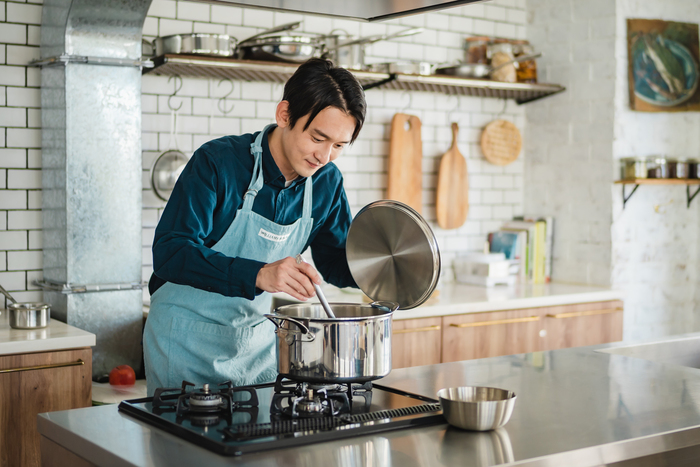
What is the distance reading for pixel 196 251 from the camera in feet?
6.10

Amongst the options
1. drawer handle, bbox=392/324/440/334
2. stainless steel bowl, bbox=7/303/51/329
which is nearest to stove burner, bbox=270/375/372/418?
stainless steel bowl, bbox=7/303/51/329

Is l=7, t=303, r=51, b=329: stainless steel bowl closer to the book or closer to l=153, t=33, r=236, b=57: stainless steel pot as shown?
l=153, t=33, r=236, b=57: stainless steel pot

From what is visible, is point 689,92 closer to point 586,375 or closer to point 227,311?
point 586,375

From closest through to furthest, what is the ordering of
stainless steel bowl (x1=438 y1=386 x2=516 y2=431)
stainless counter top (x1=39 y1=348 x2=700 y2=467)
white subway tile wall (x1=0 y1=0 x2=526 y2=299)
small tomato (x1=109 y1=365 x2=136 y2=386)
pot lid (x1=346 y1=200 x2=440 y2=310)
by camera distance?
stainless counter top (x1=39 y1=348 x2=700 y2=467) < stainless steel bowl (x1=438 y1=386 x2=516 y2=431) < pot lid (x1=346 y1=200 x2=440 y2=310) < small tomato (x1=109 y1=365 x2=136 y2=386) < white subway tile wall (x1=0 y1=0 x2=526 y2=299)

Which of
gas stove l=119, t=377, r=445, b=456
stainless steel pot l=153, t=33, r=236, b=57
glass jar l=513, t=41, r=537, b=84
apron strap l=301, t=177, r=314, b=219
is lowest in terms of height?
gas stove l=119, t=377, r=445, b=456

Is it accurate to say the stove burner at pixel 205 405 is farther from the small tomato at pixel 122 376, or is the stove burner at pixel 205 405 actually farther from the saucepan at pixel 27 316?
the small tomato at pixel 122 376

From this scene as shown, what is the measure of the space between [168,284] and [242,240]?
0.28 meters

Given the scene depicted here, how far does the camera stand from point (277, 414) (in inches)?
64.9

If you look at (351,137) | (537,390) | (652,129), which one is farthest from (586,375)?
(652,129)

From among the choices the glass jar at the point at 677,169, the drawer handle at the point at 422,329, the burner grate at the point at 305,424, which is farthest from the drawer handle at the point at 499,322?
the burner grate at the point at 305,424

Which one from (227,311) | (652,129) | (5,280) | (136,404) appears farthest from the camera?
(652,129)

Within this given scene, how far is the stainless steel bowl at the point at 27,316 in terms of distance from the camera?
3119 millimetres

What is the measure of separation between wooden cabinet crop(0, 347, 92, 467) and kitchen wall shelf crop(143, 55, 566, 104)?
1.48 meters

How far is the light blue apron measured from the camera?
2150 mm
